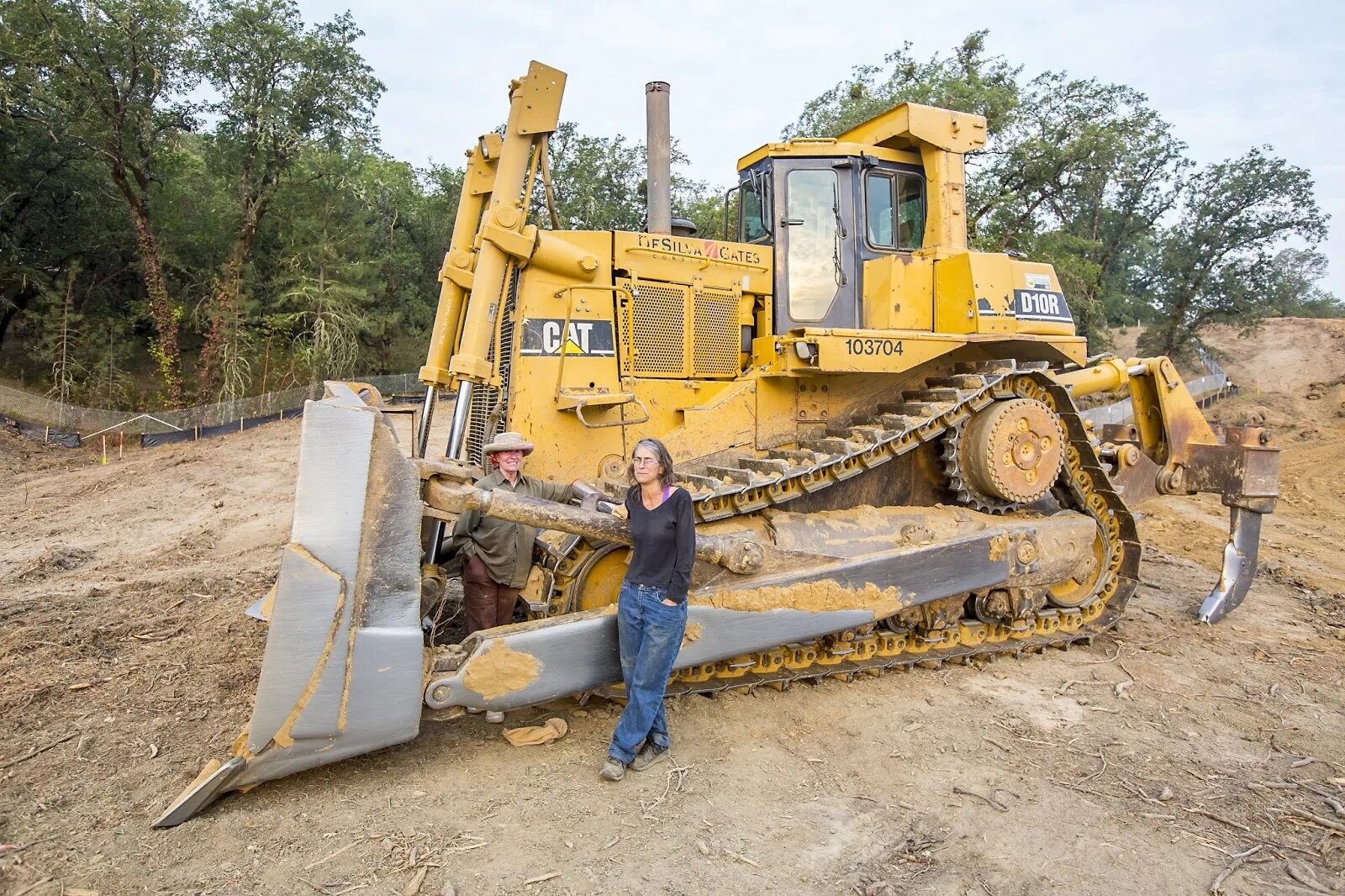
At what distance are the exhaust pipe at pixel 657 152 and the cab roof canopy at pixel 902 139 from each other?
728mm

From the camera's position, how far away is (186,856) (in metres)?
3.25

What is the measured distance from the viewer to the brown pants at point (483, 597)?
16.2ft

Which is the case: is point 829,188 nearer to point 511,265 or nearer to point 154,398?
point 511,265

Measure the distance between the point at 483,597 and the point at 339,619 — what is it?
1.44 m

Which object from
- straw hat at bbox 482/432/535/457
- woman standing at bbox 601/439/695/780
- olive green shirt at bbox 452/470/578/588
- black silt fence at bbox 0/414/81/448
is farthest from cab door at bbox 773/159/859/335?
black silt fence at bbox 0/414/81/448

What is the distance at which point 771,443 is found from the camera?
19.2 feet

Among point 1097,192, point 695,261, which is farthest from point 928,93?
point 695,261

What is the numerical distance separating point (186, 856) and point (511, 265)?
3.71 metres

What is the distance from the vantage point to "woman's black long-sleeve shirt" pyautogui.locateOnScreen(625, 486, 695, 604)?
3988mm

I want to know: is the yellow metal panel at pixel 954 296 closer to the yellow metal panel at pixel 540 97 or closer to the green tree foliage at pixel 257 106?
the yellow metal panel at pixel 540 97

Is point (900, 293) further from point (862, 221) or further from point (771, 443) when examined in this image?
point (771, 443)

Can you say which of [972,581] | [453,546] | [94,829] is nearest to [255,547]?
[453,546]

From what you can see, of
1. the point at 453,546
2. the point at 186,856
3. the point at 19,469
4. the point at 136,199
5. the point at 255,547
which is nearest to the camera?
the point at 186,856

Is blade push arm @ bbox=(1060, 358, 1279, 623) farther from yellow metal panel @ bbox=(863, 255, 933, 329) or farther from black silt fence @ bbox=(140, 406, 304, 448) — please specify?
black silt fence @ bbox=(140, 406, 304, 448)
